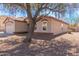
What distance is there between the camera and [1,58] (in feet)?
6.40

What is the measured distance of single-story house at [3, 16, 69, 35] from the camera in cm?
192

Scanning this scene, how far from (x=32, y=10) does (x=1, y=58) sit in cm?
70

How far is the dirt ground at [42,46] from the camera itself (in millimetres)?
1938

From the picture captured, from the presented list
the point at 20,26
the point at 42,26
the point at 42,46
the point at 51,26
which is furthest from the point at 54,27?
the point at 20,26

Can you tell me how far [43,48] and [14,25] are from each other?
449mm

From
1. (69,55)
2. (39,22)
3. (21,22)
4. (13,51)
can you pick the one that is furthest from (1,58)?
(69,55)

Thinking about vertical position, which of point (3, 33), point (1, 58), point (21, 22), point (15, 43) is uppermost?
point (21, 22)

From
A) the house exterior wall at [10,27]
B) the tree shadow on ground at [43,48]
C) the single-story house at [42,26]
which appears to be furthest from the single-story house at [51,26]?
the house exterior wall at [10,27]

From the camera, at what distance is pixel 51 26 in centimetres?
195

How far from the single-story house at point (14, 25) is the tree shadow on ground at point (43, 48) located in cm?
19

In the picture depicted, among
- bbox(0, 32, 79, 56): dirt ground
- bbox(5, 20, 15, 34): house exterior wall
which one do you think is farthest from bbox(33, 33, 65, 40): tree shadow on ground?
bbox(5, 20, 15, 34): house exterior wall

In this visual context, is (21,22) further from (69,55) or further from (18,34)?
(69,55)

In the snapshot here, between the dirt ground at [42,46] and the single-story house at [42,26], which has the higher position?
the single-story house at [42,26]

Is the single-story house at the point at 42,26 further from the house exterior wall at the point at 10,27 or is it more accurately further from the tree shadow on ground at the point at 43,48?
the tree shadow on ground at the point at 43,48
